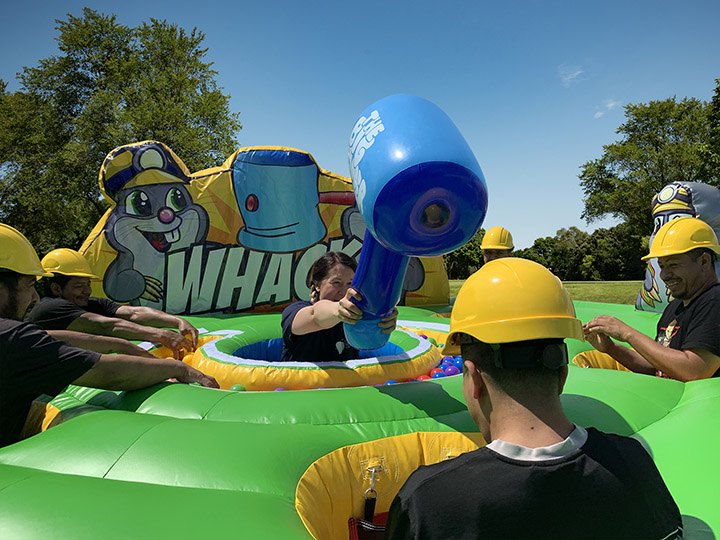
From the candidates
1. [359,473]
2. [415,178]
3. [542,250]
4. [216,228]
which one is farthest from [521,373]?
[542,250]

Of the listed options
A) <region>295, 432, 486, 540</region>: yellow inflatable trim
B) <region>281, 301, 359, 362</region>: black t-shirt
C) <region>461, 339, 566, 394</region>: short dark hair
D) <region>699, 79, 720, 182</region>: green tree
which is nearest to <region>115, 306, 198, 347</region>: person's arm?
<region>281, 301, 359, 362</region>: black t-shirt

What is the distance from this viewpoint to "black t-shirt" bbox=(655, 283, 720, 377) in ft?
7.69

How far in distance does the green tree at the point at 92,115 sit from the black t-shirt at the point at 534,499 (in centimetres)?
1696

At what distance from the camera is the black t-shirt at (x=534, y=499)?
2.82 feet

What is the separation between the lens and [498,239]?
598cm

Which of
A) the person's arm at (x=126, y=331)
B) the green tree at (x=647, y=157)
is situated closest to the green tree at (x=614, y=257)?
the green tree at (x=647, y=157)

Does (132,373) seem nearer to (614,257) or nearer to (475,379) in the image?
(475,379)

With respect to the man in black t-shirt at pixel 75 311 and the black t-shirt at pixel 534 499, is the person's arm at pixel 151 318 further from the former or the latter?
the black t-shirt at pixel 534 499

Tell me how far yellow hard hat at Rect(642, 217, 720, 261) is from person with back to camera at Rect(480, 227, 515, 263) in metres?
3.21

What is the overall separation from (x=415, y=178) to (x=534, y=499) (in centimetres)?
115

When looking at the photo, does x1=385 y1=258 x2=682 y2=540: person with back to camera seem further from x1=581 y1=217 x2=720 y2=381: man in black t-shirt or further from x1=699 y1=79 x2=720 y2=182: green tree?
x1=699 y1=79 x2=720 y2=182: green tree

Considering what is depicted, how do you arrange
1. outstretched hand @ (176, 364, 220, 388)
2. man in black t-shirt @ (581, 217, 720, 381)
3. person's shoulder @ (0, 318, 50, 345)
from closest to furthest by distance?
person's shoulder @ (0, 318, 50, 345) → man in black t-shirt @ (581, 217, 720, 381) → outstretched hand @ (176, 364, 220, 388)

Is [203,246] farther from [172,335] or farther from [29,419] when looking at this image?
[29,419]

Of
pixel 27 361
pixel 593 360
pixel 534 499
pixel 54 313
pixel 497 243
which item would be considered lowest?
pixel 593 360
